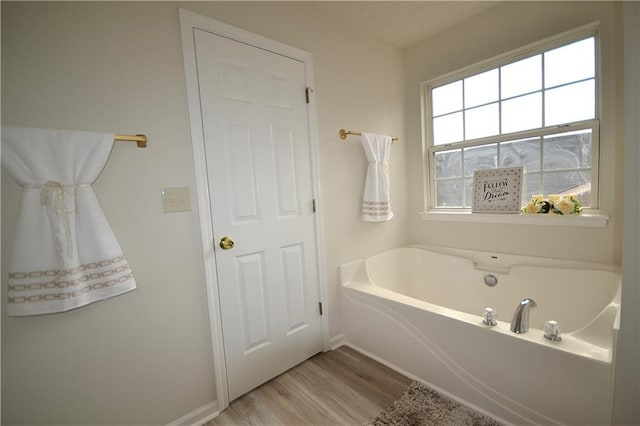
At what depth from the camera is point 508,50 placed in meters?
1.92

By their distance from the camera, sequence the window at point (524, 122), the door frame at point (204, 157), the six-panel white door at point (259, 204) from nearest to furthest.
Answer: the door frame at point (204, 157), the six-panel white door at point (259, 204), the window at point (524, 122)

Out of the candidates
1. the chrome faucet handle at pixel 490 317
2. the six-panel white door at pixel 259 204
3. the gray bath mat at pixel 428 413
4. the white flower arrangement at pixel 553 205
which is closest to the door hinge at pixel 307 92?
the six-panel white door at pixel 259 204

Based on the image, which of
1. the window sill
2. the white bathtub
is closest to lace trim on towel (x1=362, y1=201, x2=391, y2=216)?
the white bathtub

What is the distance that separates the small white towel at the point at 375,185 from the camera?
6.76ft

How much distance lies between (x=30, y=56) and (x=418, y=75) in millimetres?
2542

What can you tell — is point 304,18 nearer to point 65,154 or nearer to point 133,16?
point 133,16

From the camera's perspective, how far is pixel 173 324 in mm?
1294

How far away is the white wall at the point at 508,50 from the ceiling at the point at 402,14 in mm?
119

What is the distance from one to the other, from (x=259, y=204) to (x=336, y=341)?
47.9 inches

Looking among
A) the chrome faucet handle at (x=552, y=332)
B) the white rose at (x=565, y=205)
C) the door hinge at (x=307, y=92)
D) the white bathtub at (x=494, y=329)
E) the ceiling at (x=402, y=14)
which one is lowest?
the white bathtub at (x=494, y=329)

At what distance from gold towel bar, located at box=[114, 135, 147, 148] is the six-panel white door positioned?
282 millimetres

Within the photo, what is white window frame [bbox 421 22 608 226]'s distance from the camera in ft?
5.39

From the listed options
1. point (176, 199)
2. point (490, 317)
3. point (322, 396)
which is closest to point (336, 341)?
point (322, 396)

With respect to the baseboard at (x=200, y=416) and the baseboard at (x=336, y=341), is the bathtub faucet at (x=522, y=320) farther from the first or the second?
the baseboard at (x=200, y=416)
